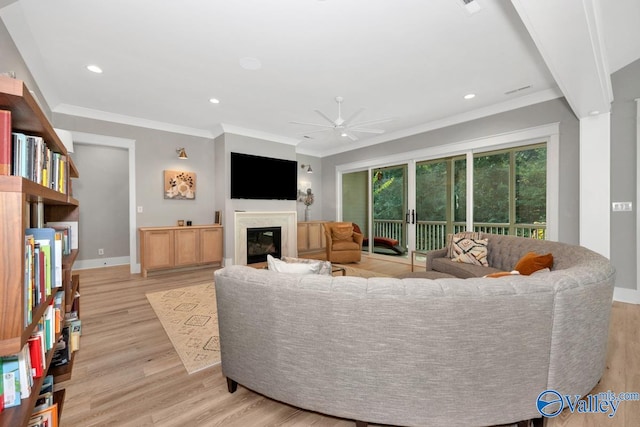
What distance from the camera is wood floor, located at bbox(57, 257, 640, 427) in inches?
56.6

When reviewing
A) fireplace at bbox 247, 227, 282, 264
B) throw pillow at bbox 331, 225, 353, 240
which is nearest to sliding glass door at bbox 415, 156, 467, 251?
throw pillow at bbox 331, 225, 353, 240

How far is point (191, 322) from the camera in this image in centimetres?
266

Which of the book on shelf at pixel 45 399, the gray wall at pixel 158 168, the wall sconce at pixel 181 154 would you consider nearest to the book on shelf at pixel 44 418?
the book on shelf at pixel 45 399

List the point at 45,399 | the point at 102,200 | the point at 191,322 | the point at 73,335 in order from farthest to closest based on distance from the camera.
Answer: the point at 102,200
the point at 191,322
the point at 73,335
the point at 45,399

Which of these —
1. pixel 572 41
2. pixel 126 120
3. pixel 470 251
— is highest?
pixel 126 120

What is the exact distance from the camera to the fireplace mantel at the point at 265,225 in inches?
199

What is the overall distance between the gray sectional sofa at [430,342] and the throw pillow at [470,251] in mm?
1886

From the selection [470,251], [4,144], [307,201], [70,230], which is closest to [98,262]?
[70,230]

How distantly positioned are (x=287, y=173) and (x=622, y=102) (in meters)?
5.14

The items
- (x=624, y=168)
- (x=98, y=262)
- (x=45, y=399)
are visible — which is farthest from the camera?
(x=98, y=262)

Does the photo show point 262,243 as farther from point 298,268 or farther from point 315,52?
point 298,268

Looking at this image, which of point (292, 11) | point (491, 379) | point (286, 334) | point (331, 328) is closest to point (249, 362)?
point (286, 334)

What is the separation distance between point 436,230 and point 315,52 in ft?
13.0

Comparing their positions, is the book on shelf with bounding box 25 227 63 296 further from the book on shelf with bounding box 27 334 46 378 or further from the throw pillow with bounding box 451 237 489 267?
the throw pillow with bounding box 451 237 489 267
